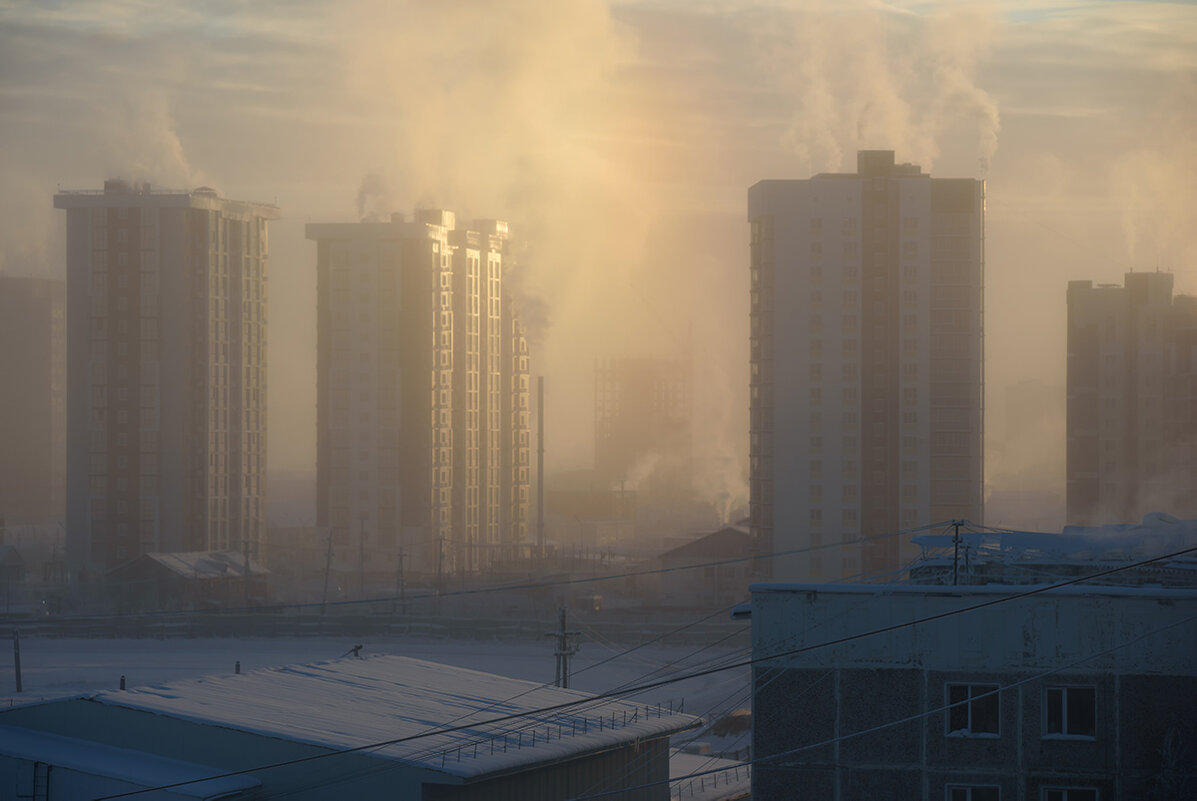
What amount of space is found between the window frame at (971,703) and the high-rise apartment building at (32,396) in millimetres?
110210

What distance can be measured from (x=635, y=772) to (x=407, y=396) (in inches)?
2067

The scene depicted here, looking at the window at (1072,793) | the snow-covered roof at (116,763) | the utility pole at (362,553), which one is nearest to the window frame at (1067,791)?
the window at (1072,793)

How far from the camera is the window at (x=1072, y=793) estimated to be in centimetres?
1228

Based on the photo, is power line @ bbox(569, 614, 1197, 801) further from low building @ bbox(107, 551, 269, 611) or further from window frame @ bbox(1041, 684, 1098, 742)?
low building @ bbox(107, 551, 269, 611)

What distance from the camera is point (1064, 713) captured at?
12438 mm

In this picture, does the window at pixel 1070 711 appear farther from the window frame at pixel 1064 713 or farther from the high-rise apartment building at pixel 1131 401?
the high-rise apartment building at pixel 1131 401

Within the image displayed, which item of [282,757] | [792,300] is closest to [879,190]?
[792,300]

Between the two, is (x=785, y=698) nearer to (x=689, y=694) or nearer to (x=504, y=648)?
(x=689, y=694)

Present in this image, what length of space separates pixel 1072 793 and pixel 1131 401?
55038 millimetres

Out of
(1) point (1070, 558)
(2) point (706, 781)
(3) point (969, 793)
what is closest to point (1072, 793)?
(3) point (969, 793)

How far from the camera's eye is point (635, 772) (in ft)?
64.8

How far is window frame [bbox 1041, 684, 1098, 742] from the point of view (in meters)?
12.4

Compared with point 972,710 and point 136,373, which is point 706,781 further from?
point 136,373

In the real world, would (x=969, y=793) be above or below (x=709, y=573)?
above
